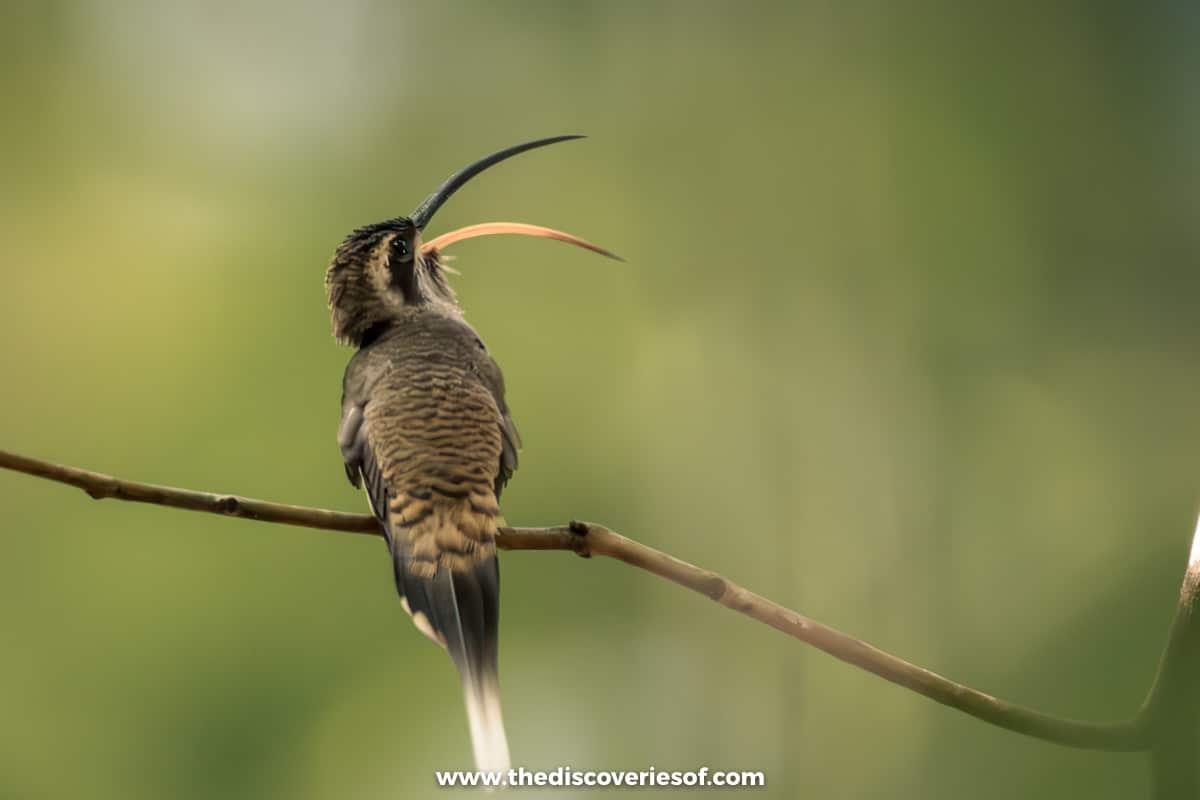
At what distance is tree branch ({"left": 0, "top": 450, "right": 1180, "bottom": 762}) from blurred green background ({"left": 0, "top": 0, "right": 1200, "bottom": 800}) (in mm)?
1476

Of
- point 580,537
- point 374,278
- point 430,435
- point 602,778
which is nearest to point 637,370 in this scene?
point 602,778

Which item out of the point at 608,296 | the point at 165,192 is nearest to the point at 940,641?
the point at 608,296

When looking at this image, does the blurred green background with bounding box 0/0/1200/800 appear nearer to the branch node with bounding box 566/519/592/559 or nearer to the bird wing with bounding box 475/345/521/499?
the bird wing with bounding box 475/345/521/499

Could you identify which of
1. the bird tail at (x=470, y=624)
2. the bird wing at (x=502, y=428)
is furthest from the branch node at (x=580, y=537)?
the bird wing at (x=502, y=428)

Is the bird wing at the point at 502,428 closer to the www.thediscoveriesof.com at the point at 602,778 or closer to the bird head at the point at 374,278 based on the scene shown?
the bird head at the point at 374,278

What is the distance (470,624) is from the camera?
1.13 m

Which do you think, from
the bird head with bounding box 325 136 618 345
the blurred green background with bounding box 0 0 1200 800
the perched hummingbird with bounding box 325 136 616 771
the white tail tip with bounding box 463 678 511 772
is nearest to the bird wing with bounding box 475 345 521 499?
the perched hummingbird with bounding box 325 136 616 771

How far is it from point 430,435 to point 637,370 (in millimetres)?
1794

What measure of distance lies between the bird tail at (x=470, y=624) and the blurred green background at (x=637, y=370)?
1368mm

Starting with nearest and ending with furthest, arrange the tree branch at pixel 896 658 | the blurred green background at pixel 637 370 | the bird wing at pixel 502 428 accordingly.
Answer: the tree branch at pixel 896 658 → the bird wing at pixel 502 428 → the blurred green background at pixel 637 370

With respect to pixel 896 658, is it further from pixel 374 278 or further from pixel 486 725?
pixel 374 278

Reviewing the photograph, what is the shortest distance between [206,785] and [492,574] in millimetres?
1669

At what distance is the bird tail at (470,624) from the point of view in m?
1.12

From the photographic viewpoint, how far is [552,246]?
3027mm
